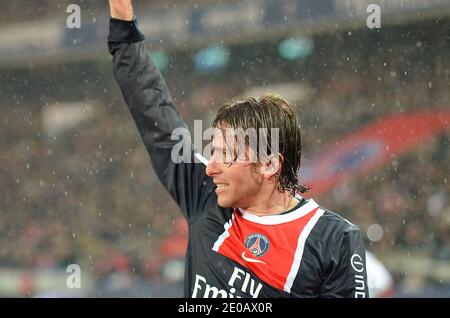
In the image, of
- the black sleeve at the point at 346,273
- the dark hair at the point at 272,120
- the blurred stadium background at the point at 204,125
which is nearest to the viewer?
the black sleeve at the point at 346,273

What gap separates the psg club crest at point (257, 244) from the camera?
7.08 ft

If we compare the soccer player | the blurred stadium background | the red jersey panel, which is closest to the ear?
the soccer player

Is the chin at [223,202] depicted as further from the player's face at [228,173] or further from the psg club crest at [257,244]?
the psg club crest at [257,244]

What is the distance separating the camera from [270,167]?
2.26m

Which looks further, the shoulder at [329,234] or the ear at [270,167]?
the ear at [270,167]

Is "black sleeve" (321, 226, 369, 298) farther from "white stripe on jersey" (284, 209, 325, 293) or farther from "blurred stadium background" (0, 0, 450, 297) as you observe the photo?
"blurred stadium background" (0, 0, 450, 297)

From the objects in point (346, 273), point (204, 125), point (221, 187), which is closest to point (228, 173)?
point (221, 187)

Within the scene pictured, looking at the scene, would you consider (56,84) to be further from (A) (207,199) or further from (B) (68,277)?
(A) (207,199)

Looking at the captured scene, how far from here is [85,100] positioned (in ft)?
43.3

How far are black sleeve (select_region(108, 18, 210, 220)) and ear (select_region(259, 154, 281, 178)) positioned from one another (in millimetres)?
176

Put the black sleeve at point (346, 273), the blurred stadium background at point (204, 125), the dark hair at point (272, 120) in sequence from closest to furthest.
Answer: the black sleeve at point (346, 273) → the dark hair at point (272, 120) → the blurred stadium background at point (204, 125)

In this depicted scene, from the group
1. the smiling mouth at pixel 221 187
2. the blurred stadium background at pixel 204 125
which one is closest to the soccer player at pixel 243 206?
the smiling mouth at pixel 221 187

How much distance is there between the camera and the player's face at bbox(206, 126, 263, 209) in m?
2.17

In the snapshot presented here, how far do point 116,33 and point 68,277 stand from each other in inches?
341
